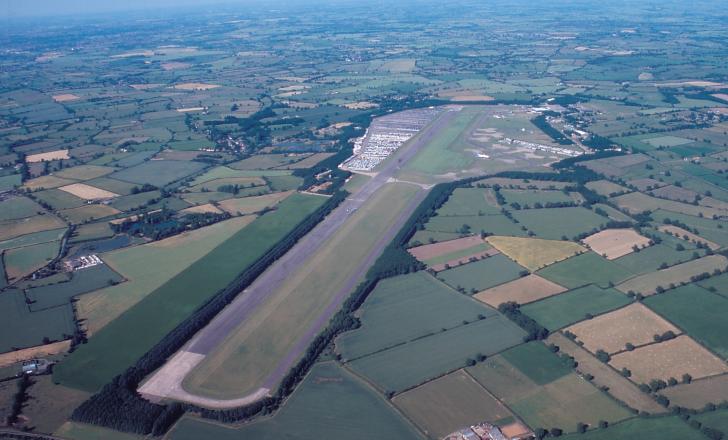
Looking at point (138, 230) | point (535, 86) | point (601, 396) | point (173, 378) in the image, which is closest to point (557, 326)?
point (601, 396)

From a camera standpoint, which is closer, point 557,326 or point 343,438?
point 343,438

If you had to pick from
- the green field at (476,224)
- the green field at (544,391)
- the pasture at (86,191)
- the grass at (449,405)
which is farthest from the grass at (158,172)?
the green field at (544,391)

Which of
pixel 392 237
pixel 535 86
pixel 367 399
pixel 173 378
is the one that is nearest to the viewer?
pixel 367 399

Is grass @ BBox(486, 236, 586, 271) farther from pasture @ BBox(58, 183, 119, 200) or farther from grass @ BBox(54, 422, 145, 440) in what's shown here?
pasture @ BBox(58, 183, 119, 200)

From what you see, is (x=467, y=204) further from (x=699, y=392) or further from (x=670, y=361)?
(x=699, y=392)

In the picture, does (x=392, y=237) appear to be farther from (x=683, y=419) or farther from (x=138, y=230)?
(x=683, y=419)

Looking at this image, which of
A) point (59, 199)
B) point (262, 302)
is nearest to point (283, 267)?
point (262, 302)
